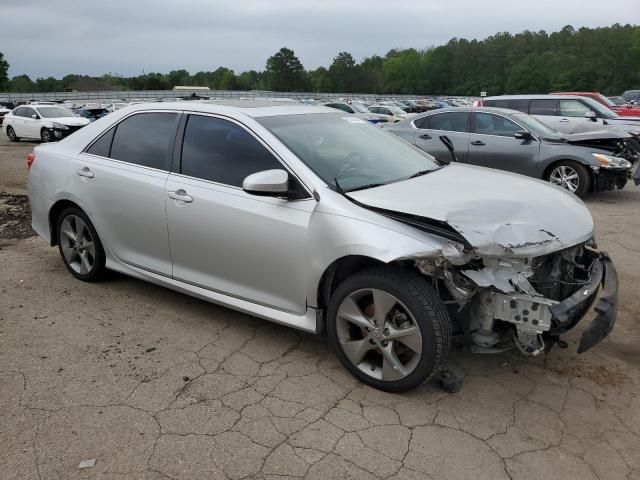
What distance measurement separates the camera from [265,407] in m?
3.08

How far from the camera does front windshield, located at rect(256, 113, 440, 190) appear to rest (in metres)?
3.55

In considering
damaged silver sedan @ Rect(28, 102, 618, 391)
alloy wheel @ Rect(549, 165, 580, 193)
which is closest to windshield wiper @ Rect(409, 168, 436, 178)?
damaged silver sedan @ Rect(28, 102, 618, 391)

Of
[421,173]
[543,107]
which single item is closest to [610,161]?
[543,107]

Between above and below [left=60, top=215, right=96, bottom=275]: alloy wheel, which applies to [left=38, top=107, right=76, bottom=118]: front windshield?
above

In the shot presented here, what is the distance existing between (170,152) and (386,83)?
139 metres

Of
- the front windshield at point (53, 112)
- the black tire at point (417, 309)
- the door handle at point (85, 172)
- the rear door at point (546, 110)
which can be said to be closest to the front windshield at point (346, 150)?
the black tire at point (417, 309)

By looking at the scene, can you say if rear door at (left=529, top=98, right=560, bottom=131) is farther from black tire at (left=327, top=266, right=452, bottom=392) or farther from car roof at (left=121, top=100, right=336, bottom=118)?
black tire at (left=327, top=266, right=452, bottom=392)

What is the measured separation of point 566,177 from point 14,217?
8623 millimetres

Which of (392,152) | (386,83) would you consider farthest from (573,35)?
(392,152)

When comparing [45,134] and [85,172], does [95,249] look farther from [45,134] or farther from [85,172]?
[45,134]

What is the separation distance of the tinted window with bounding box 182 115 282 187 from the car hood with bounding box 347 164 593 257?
0.77 metres

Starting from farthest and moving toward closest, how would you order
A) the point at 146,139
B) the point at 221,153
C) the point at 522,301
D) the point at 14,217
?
the point at 14,217 < the point at 146,139 < the point at 221,153 < the point at 522,301

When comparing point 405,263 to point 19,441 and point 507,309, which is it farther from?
point 19,441

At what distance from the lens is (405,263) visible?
316cm
